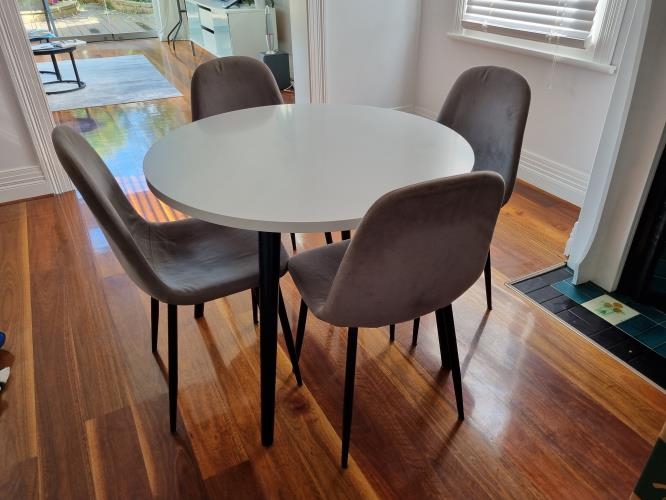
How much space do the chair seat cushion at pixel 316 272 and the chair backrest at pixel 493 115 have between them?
68cm

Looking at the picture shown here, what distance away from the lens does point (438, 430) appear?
145cm

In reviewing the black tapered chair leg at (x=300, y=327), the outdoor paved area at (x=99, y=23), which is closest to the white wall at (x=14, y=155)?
the black tapered chair leg at (x=300, y=327)

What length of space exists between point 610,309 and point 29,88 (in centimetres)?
305

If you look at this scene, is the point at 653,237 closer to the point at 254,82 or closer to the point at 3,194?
the point at 254,82

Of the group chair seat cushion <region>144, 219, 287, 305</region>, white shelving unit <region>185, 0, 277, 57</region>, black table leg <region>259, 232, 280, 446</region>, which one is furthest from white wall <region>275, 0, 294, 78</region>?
black table leg <region>259, 232, 280, 446</region>

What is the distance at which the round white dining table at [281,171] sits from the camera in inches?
43.1

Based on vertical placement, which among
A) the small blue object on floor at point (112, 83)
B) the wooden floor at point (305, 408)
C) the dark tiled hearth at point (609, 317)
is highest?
the small blue object on floor at point (112, 83)

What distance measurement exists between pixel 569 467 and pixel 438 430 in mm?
361

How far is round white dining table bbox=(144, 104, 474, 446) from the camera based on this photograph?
1094mm

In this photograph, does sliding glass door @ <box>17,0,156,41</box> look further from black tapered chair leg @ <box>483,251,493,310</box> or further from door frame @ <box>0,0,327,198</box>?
black tapered chair leg @ <box>483,251,493,310</box>

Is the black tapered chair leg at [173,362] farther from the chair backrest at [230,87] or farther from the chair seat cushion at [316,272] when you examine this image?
the chair backrest at [230,87]

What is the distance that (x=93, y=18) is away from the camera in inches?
285

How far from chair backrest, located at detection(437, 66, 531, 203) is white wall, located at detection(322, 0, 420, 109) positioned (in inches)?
67.6

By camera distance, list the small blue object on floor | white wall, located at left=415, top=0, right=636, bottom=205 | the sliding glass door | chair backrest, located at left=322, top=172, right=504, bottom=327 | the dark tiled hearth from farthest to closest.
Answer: the sliding glass door → the small blue object on floor → white wall, located at left=415, top=0, right=636, bottom=205 → the dark tiled hearth → chair backrest, located at left=322, top=172, right=504, bottom=327
